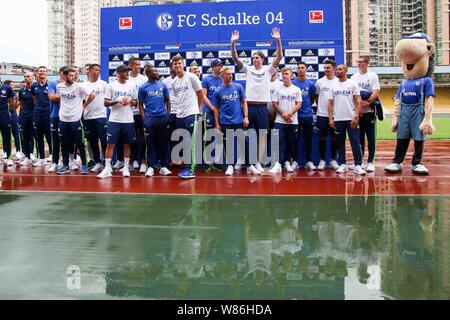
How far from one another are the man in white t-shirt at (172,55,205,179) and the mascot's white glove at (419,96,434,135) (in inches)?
131

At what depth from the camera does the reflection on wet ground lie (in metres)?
2.71

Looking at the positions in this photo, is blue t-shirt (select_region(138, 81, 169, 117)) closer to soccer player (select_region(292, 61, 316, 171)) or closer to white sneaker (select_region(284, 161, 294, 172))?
white sneaker (select_region(284, 161, 294, 172))

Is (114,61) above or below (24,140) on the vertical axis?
above

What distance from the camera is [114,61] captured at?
9.48m

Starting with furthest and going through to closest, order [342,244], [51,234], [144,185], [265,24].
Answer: [265,24], [144,185], [51,234], [342,244]

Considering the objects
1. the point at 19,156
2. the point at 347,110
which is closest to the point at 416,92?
the point at 347,110

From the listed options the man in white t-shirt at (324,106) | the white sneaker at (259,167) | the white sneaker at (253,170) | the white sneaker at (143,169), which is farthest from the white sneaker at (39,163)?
the man in white t-shirt at (324,106)

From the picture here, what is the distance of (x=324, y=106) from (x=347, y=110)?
520 millimetres

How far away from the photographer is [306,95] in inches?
314

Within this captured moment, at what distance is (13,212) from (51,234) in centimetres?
112

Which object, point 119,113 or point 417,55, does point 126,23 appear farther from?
point 417,55

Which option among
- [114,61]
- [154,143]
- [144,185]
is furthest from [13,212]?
[114,61]
